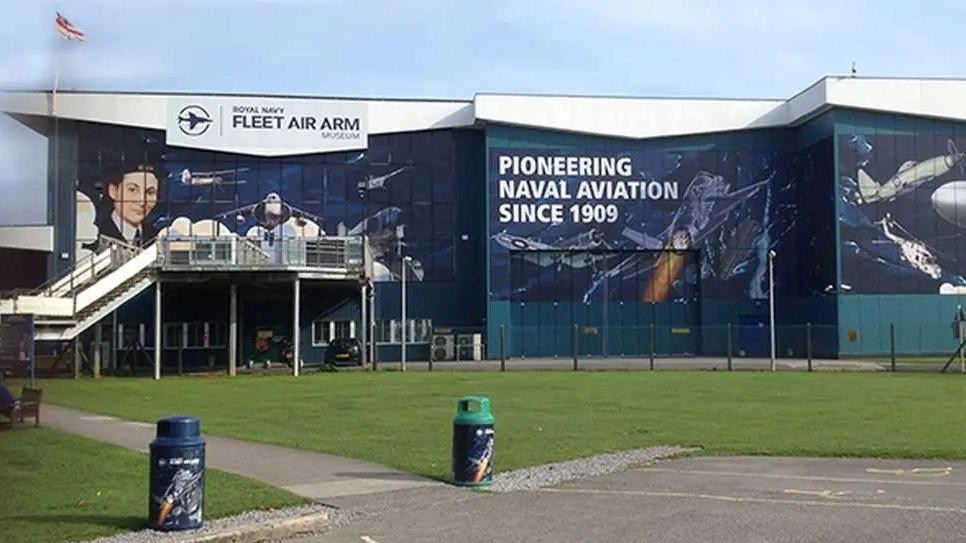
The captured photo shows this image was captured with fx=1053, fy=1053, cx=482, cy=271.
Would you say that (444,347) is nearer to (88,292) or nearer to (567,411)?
(88,292)

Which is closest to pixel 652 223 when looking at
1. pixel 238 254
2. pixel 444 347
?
pixel 444 347

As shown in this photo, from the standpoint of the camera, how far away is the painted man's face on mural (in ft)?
199

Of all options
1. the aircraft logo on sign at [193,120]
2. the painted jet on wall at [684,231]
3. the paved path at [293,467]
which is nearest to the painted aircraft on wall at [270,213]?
the aircraft logo on sign at [193,120]

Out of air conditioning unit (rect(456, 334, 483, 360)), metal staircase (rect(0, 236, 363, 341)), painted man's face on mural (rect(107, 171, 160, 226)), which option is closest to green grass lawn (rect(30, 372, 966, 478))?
metal staircase (rect(0, 236, 363, 341))

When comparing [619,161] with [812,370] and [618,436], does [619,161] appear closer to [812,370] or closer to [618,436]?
[812,370]

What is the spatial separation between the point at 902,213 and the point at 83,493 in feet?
188

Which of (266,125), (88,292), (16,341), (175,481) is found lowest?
(175,481)

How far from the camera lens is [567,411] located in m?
25.0

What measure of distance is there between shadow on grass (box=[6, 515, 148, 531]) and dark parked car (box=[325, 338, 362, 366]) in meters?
43.6

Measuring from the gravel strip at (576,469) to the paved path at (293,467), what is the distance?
1043 mm

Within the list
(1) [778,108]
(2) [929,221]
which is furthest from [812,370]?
(1) [778,108]

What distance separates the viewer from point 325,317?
6219cm

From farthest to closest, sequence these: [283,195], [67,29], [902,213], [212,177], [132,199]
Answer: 1. [283,195]
2. [212,177]
3. [902,213]
4. [132,199]
5. [67,29]

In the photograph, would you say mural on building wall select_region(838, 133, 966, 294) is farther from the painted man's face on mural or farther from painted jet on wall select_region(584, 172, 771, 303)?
the painted man's face on mural
